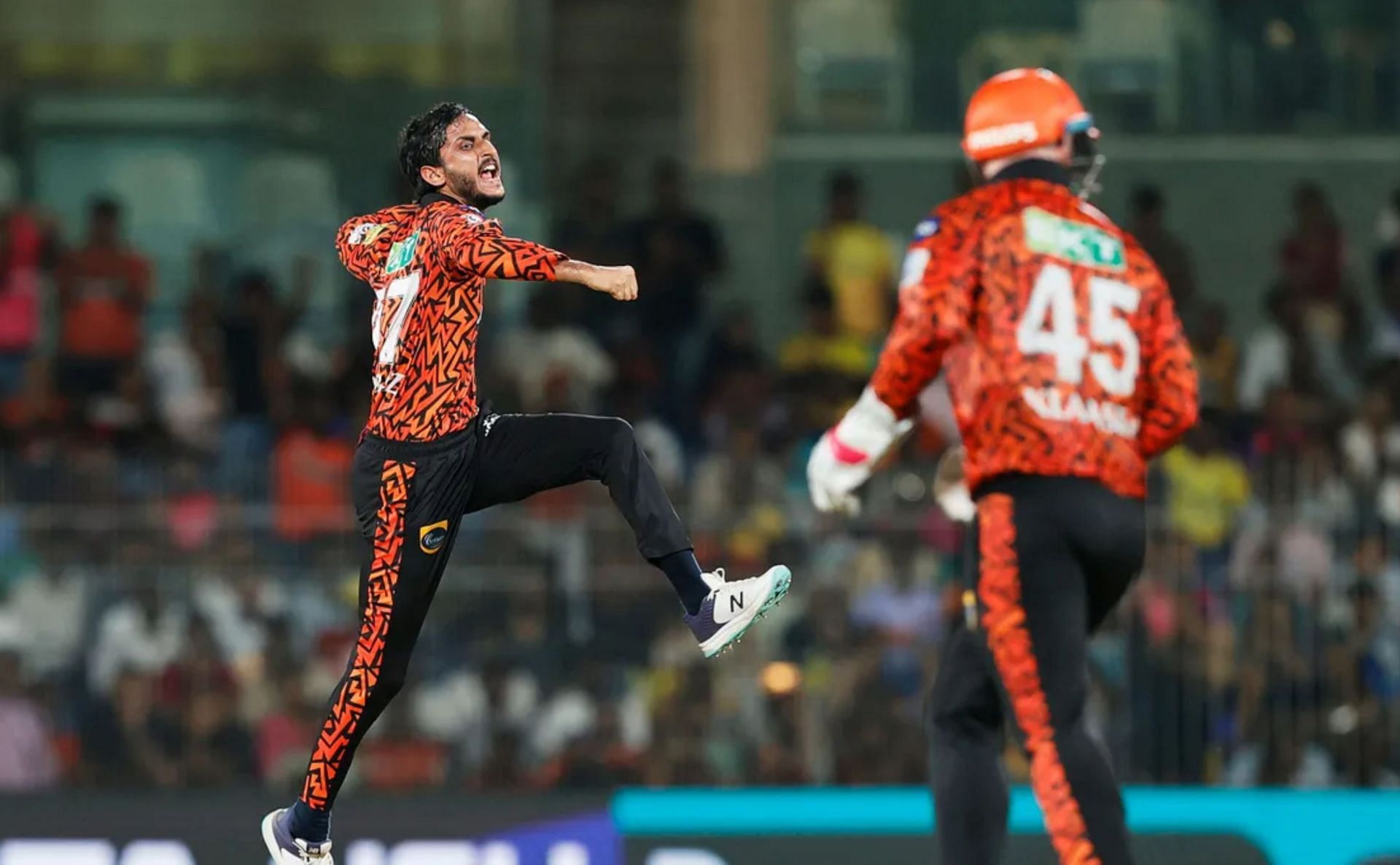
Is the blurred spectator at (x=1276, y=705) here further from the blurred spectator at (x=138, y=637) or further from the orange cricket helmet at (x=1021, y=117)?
the orange cricket helmet at (x=1021, y=117)

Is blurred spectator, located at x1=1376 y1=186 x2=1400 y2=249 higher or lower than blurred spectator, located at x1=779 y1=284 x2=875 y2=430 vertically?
higher

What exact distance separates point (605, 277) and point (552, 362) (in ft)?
27.0

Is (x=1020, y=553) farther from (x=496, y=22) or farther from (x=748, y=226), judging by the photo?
(x=496, y=22)

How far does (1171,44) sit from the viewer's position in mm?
16922

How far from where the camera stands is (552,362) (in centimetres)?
1460

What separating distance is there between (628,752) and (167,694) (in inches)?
88.4

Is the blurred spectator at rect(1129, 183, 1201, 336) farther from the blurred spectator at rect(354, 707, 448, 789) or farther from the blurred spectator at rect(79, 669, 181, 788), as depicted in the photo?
the blurred spectator at rect(79, 669, 181, 788)

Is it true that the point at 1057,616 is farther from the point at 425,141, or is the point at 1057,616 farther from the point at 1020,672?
the point at 425,141

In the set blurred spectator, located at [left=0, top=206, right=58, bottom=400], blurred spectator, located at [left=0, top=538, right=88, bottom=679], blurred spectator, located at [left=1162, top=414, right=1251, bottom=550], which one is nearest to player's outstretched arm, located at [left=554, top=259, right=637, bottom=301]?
blurred spectator, located at [left=0, top=538, right=88, bottom=679]

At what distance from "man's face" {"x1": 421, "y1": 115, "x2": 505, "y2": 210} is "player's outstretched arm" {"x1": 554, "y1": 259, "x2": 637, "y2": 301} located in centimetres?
72

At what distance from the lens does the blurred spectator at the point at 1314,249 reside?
16.1 meters

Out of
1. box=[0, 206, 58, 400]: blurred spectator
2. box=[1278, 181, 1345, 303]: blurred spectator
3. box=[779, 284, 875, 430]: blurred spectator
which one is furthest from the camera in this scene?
box=[1278, 181, 1345, 303]: blurred spectator

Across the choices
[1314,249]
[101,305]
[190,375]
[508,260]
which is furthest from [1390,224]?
[508,260]

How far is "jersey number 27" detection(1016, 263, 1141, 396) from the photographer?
22.0 feet
